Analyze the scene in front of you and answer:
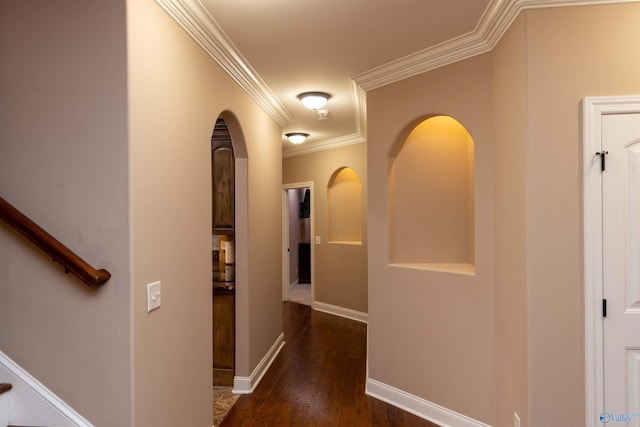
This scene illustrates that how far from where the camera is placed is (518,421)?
6.84 ft

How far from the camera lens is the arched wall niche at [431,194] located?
313 cm

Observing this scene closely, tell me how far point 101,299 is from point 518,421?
7.48ft

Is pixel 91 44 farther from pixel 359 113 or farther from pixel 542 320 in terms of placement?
pixel 359 113

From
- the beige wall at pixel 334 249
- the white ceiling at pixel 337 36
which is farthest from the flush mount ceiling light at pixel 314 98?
the beige wall at pixel 334 249

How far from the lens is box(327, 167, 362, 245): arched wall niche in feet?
19.4

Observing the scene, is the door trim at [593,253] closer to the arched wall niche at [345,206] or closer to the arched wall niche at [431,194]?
the arched wall niche at [431,194]

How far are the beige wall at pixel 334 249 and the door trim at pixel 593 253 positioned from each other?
368 centimetres

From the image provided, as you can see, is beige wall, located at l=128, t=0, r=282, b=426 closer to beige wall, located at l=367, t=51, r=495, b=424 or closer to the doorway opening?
beige wall, located at l=367, t=51, r=495, b=424

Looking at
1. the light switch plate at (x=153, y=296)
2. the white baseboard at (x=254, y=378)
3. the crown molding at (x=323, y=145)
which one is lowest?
the white baseboard at (x=254, y=378)

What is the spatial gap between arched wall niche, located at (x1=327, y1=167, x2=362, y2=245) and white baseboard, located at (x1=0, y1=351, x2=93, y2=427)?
4.58 metres

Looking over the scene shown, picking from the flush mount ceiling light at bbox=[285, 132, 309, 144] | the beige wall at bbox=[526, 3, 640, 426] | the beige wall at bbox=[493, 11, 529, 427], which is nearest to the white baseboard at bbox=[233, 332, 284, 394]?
the beige wall at bbox=[493, 11, 529, 427]

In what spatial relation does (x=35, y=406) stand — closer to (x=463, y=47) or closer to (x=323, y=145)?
(x=463, y=47)

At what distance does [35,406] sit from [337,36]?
2627mm

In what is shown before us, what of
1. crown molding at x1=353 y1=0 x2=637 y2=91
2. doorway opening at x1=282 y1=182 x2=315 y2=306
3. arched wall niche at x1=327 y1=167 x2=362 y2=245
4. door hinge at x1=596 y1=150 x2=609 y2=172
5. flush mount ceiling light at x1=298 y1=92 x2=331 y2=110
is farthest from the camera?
doorway opening at x1=282 y1=182 x2=315 y2=306
